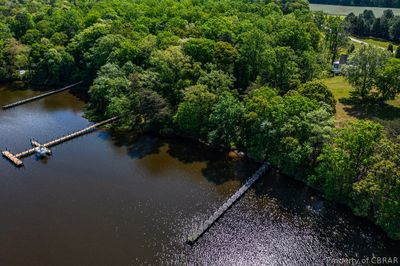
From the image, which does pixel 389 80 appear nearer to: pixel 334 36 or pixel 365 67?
pixel 365 67

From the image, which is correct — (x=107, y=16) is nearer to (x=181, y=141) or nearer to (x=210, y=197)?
(x=181, y=141)

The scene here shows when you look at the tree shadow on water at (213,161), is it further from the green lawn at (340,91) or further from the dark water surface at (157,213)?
the green lawn at (340,91)

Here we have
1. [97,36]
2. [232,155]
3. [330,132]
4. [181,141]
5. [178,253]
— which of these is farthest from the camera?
[97,36]

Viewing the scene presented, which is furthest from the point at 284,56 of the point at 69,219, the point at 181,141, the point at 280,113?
the point at 69,219

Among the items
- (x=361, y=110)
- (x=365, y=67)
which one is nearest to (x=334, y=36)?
(x=365, y=67)

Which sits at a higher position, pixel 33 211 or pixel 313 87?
pixel 313 87

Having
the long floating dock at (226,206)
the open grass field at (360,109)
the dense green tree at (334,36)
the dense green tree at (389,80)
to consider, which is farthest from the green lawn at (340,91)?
the long floating dock at (226,206)
